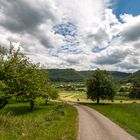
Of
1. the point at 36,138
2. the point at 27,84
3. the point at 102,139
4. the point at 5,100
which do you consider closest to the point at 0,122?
the point at 5,100

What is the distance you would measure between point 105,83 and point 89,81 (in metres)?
6.38

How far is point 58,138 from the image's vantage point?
2000 centimetres

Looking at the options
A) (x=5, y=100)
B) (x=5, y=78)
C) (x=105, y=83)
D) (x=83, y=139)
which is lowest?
(x=83, y=139)

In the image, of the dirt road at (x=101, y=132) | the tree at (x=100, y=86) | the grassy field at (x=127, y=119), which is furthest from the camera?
the tree at (x=100, y=86)

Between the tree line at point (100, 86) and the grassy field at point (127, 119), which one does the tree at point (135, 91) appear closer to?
the tree line at point (100, 86)

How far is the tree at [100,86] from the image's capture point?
10325 cm

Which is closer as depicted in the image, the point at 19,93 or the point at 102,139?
the point at 102,139

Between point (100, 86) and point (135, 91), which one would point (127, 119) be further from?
point (135, 91)

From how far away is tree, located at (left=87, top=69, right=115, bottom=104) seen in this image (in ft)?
339

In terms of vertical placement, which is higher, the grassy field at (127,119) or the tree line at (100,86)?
the tree line at (100,86)

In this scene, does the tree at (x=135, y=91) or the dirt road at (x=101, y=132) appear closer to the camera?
A: the dirt road at (x=101, y=132)

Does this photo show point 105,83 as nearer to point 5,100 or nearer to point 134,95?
point 134,95

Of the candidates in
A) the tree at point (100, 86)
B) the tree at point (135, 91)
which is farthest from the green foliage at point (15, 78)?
the tree at point (135, 91)

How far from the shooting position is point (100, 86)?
103 meters
